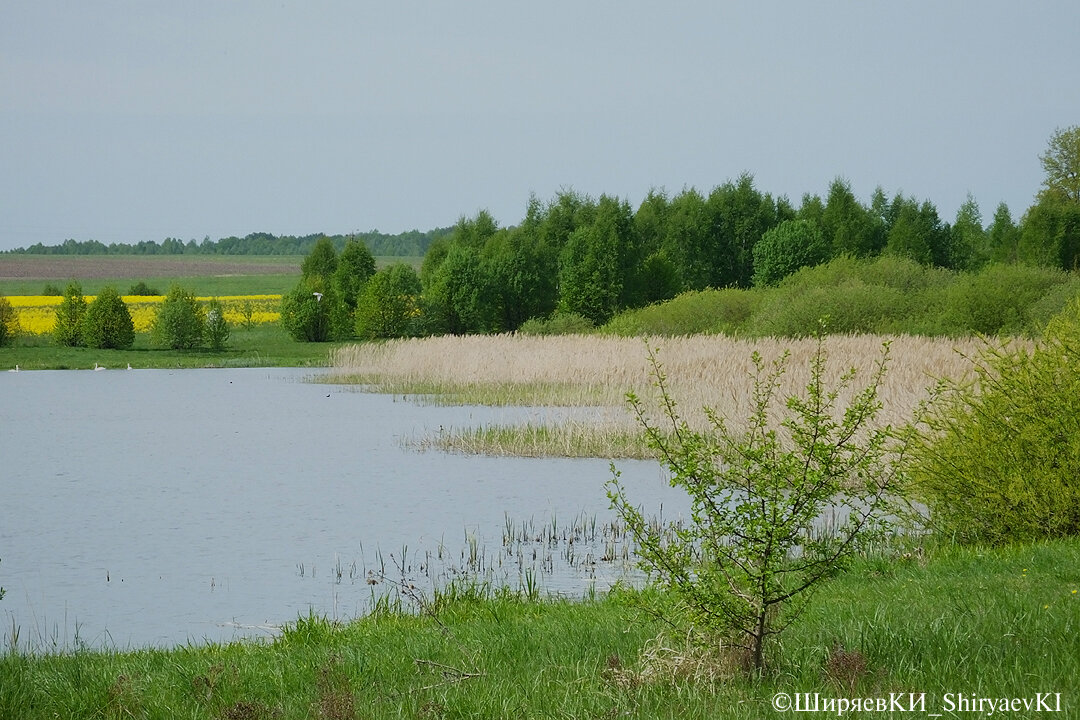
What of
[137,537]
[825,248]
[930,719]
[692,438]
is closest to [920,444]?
[692,438]

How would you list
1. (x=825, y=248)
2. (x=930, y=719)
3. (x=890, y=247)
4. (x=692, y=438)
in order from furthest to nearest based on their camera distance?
(x=890, y=247)
(x=825, y=248)
(x=692, y=438)
(x=930, y=719)

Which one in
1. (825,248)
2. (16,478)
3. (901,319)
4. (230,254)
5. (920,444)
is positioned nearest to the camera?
(920,444)

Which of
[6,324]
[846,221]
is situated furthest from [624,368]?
[846,221]

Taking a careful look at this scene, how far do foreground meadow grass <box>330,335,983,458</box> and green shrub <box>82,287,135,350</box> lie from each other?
15.0 metres

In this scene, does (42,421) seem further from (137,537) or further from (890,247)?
(890,247)

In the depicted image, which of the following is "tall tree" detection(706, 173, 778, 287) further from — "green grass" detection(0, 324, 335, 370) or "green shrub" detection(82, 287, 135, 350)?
"green shrub" detection(82, 287, 135, 350)

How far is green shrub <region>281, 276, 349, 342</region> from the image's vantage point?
54062 millimetres

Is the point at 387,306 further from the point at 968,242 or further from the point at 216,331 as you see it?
the point at 968,242

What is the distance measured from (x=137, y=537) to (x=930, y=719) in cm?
1006

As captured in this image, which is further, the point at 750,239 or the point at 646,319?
the point at 750,239

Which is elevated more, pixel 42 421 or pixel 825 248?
pixel 825 248

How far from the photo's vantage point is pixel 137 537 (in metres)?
12.7

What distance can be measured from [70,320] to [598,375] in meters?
31.4

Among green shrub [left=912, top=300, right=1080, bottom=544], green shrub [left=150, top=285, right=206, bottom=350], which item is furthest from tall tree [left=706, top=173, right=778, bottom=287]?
green shrub [left=912, top=300, right=1080, bottom=544]
